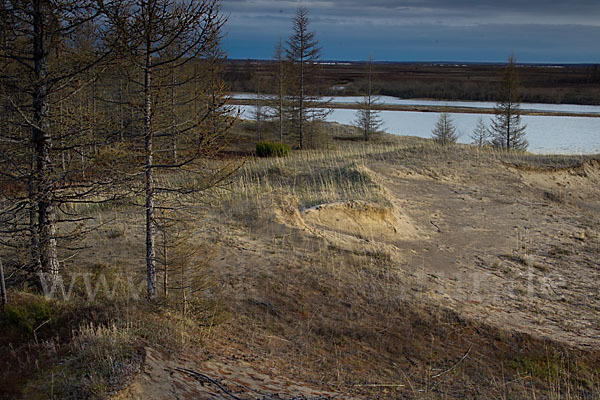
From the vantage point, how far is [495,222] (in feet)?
47.6

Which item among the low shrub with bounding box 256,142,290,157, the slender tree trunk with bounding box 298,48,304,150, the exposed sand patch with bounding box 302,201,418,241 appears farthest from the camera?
the slender tree trunk with bounding box 298,48,304,150

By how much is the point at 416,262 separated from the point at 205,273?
15.7 ft

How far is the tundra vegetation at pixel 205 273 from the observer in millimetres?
6130

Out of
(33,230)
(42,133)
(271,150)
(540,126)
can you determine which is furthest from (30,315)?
(540,126)

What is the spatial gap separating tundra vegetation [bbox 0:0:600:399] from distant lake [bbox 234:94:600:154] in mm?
24064

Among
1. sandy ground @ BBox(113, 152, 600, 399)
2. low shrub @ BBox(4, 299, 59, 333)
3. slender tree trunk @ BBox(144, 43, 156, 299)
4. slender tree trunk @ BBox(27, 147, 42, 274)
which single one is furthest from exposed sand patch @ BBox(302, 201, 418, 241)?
low shrub @ BBox(4, 299, 59, 333)

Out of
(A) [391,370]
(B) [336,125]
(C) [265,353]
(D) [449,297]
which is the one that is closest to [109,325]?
(C) [265,353]

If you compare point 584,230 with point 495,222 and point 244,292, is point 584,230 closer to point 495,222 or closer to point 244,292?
Result: point 495,222

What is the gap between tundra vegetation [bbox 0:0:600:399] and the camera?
6.13 meters

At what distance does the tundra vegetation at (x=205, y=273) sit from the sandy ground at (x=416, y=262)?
2.3 inches

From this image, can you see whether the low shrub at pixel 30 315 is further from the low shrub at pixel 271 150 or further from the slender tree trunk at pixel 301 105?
the slender tree trunk at pixel 301 105

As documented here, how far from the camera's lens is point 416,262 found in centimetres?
1077

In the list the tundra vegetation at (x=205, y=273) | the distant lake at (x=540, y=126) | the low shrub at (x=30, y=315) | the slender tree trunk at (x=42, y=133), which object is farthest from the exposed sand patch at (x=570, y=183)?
the low shrub at (x=30, y=315)

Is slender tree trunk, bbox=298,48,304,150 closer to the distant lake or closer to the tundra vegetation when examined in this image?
the distant lake
